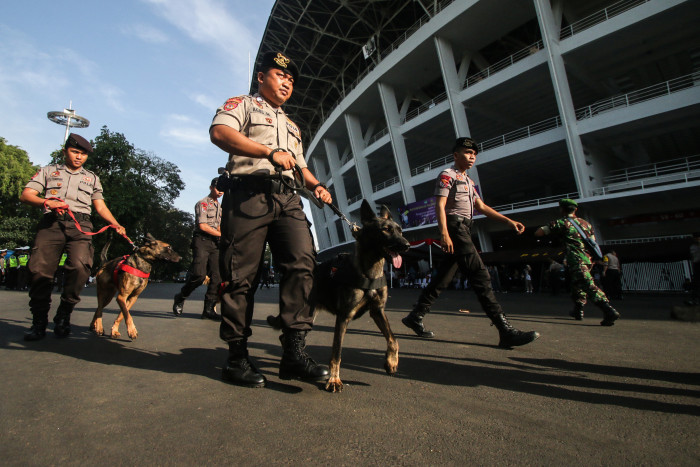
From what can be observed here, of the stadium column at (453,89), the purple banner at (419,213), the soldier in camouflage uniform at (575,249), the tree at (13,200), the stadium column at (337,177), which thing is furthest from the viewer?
the tree at (13,200)

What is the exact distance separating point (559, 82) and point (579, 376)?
19249mm

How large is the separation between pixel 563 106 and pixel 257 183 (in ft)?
63.9

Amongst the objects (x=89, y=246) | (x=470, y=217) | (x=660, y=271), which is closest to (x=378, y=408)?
(x=470, y=217)

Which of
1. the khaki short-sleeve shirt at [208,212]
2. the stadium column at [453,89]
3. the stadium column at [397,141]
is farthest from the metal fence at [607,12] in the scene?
the khaki short-sleeve shirt at [208,212]

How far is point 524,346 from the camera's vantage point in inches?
143

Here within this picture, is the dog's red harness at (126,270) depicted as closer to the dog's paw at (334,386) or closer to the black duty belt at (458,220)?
Result: the dog's paw at (334,386)

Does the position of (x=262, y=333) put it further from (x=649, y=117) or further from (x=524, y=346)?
(x=649, y=117)

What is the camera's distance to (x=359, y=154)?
30.0 m

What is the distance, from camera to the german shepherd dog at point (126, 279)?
4.19m

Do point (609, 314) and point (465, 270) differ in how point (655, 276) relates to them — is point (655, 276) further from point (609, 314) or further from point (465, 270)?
point (465, 270)

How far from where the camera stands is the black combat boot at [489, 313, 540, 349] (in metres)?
3.37

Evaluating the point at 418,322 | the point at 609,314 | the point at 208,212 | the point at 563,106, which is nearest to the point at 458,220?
the point at 418,322

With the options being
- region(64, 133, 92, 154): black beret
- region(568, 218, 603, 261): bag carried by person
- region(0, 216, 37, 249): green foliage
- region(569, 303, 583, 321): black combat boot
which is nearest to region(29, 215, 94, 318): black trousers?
region(64, 133, 92, 154): black beret

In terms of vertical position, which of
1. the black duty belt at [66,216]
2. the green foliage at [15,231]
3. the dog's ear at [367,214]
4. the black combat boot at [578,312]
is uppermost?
the green foliage at [15,231]
